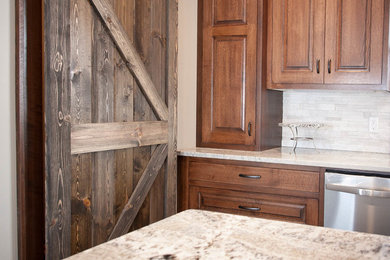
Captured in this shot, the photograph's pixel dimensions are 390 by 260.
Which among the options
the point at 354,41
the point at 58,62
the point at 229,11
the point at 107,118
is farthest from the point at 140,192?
the point at 354,41

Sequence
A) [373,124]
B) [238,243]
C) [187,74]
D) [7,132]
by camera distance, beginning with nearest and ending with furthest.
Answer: [238,243] < [7,132] < [373,124] < [187,74]

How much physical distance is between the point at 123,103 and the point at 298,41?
1384 mm

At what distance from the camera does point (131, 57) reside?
2.66 meters

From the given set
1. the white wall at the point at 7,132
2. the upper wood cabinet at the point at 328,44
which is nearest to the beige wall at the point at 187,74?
the upper wood cabinet at the point at 328,44

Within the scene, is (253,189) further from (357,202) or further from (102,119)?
(102,119)

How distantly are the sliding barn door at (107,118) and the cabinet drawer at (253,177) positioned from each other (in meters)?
0.24

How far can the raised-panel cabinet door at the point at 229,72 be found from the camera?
3.21 m

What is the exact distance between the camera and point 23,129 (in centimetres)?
214

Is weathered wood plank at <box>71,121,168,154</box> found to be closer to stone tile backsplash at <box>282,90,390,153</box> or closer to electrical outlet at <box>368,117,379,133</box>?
stone tile backsplash at <box>282,90,390,153</box>

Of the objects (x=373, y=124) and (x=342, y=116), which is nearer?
(x=373, y=124)

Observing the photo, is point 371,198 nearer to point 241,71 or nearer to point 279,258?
point 241,71

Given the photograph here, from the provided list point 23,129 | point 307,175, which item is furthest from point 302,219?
point 23,129

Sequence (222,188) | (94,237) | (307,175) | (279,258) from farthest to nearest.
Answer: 1. (222,188)
2. (307,175)
3. (94,237)
4. (279,258)

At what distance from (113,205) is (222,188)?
882 mm
